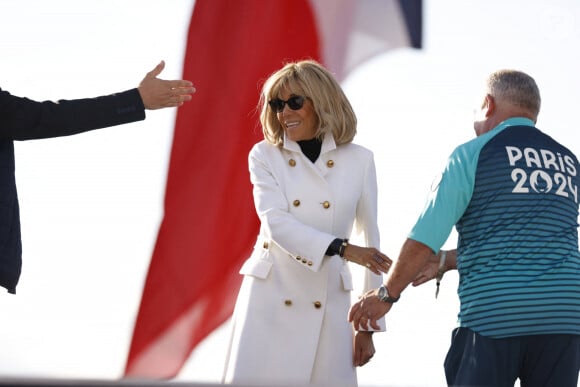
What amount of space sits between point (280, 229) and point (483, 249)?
2.99ft

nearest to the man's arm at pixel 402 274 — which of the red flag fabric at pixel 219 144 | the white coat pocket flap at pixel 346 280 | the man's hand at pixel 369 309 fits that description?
the man's hand at pixel 369 309

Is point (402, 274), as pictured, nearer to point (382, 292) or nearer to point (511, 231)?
point (382, 292)

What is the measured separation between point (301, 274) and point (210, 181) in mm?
2316

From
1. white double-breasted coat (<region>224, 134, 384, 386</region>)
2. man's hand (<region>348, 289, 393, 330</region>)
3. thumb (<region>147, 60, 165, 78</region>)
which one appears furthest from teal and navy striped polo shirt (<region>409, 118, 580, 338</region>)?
thumb (<region>147, 60, 165, 78</region>)

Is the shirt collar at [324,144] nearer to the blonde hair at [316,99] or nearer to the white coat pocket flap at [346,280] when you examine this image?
the blonde hair at [316,99]

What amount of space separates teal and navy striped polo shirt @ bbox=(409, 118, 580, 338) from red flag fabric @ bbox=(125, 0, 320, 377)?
9.34 ft

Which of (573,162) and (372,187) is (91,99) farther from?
(573,162)

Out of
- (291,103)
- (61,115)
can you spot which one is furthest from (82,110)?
(291,103)

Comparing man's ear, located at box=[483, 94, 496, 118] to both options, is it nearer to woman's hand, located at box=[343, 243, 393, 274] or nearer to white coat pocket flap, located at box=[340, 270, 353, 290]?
woman's hand, located at box=[343, 243, 393, 274]

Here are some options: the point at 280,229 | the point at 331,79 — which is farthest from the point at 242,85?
the point at 280,229

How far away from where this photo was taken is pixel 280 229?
12.2ft

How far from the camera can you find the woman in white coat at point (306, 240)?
373 centimetres

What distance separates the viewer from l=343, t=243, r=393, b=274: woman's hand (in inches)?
141

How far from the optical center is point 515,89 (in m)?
3.27
